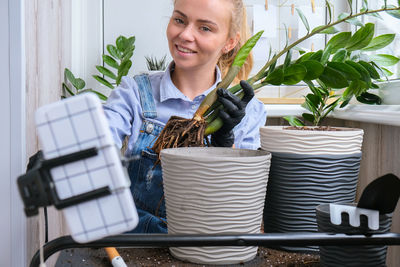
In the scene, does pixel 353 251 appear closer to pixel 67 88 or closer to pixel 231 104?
pixel 231 104

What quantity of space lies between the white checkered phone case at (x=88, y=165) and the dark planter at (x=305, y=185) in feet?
1.58

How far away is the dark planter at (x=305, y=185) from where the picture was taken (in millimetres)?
687

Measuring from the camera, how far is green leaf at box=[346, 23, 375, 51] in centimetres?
78

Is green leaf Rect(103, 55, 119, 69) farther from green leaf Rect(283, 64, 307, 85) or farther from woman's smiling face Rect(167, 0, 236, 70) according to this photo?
green leaf Rect(283, 64, 307, 85)

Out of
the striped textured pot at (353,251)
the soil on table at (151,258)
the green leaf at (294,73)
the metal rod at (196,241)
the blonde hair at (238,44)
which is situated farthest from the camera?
the blonde hair at (238,44)

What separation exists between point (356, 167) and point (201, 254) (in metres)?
0.30

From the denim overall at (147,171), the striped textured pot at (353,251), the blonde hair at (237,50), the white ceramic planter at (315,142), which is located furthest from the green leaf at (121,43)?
the striped textured pot at (353,251)

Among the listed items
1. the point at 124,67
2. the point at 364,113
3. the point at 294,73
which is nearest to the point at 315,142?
the point at 294,73

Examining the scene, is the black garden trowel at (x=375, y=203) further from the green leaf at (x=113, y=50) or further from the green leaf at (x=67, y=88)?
the green leaf at (x=113, y=50)

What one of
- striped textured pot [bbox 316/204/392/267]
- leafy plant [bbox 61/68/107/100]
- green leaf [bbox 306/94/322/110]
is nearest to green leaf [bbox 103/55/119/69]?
leafy plant [bbox 61/68/107/100]

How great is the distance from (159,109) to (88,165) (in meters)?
0.88

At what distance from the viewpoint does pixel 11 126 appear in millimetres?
825

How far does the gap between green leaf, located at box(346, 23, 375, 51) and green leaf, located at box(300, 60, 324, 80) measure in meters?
0.12

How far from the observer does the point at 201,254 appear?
64 centimetres
